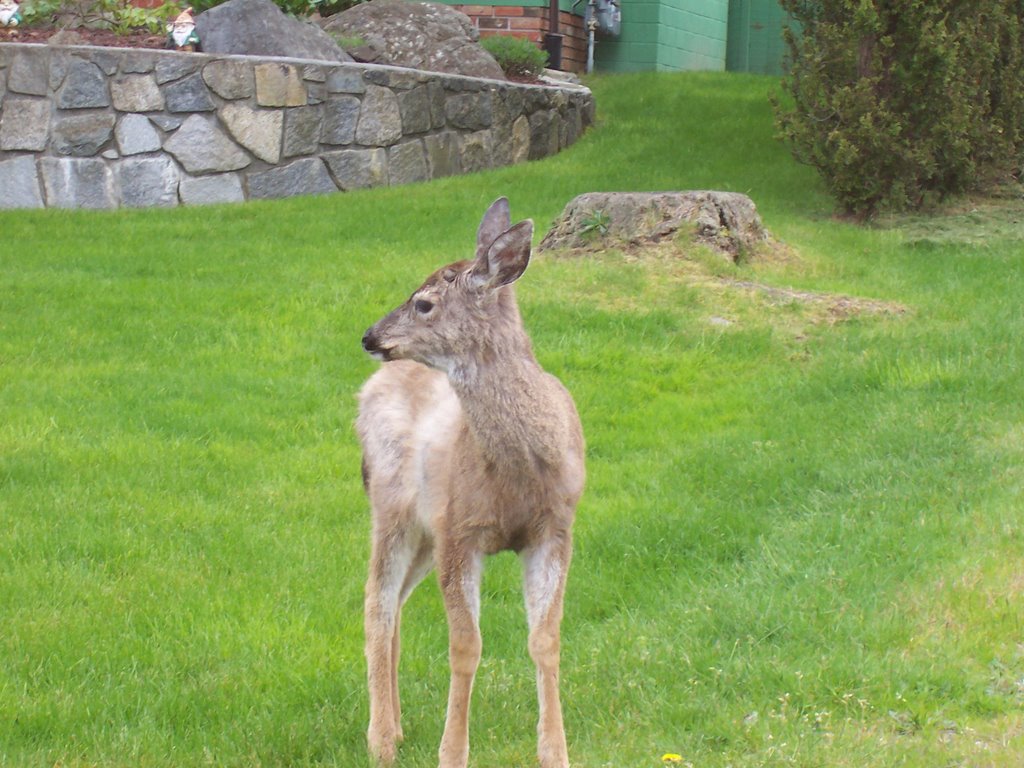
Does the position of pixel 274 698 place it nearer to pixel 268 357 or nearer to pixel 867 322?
pixel 268 357

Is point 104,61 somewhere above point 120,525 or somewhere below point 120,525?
above

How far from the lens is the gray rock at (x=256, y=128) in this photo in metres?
13.2

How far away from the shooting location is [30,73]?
1257 centimetres

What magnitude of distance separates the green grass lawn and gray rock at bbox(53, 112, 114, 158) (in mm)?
764

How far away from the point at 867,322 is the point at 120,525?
5.70 meters

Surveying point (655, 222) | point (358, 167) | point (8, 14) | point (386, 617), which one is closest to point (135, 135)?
point (8, 14)

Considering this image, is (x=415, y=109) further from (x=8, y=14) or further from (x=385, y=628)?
(x=385, y=628)

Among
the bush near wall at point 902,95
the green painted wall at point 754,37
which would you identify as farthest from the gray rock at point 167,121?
the green painted wall at point 754,37

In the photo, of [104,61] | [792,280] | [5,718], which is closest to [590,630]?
[5,718]

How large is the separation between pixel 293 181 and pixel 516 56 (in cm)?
422

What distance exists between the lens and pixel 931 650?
15.6ft

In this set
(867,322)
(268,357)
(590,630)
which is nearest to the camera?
(590,630)

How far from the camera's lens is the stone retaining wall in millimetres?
12617

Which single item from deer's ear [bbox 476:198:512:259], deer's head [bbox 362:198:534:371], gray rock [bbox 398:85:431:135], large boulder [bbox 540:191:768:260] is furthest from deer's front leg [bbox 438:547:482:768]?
gray rock [bbox 398:85:431:135]
